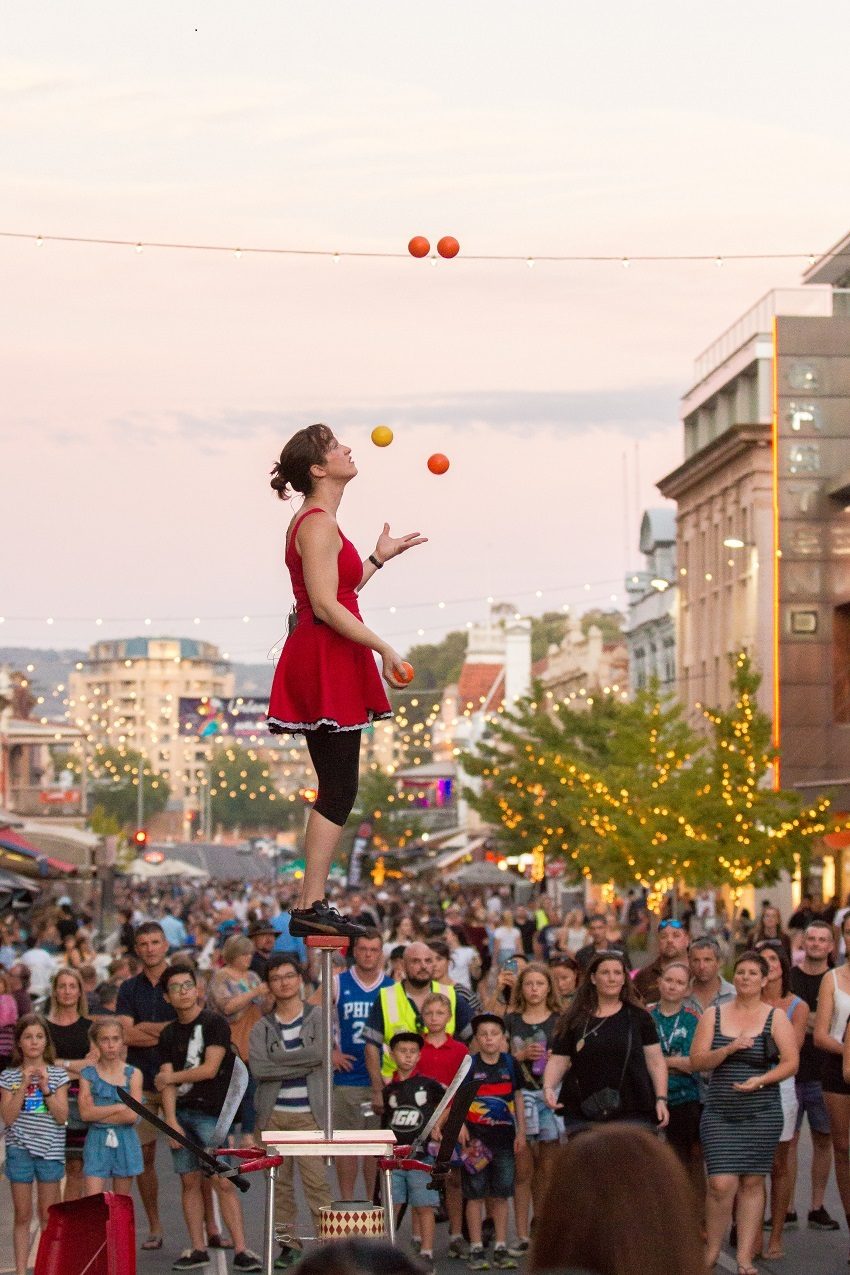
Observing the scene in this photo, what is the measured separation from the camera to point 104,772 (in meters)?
194

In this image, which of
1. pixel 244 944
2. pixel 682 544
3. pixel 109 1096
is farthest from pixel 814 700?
pixel 109 1096

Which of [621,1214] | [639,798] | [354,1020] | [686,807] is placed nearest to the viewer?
[621,1214]

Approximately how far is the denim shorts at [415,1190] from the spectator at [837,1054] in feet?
7.67

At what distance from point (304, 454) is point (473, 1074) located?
20.5 ft

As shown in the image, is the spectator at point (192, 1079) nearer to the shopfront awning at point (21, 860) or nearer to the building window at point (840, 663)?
the shopfront awning at point (21, 860)

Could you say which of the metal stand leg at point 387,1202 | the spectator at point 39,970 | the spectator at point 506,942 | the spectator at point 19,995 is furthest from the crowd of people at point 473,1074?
the spectator at point 506,942

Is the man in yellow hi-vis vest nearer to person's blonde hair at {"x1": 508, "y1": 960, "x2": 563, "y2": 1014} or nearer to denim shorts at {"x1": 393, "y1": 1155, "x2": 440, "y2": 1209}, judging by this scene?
person's blonde hair at {"x1": 508, "y1": 960, "x2": 563, "y2": 1014}

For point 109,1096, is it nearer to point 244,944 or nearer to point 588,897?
point 244,944

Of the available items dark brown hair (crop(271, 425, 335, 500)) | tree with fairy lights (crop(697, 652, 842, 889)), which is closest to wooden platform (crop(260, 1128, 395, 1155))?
dark brown hair (crop(271, 425, 335, 500))

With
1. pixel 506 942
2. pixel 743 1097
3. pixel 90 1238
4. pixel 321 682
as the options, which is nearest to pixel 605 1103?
pixel 743 1097

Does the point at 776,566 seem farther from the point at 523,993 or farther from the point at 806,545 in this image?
the point at 523,993

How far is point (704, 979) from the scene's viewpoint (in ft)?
44.5

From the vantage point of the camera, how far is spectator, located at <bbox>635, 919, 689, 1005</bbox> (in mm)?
14297

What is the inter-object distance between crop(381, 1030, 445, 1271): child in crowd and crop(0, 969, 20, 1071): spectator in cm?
361
